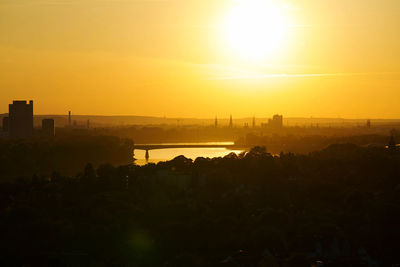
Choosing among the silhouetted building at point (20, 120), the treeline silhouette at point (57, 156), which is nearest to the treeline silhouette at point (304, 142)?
the treeline silhouette at point (57, 156)

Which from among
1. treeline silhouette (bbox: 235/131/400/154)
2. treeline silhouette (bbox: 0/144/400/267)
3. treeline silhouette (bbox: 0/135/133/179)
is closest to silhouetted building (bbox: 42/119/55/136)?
treeline silhouette (bbox: 0/135/133/179)

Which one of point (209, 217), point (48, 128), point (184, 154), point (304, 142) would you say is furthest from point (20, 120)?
point (209, 217)

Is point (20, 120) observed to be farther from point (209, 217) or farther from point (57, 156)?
point (209, 217)

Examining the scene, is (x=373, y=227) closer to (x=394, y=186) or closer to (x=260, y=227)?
(x=260, y=227)

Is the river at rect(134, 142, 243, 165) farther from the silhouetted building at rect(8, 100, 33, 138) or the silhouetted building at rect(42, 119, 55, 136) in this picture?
the silhouetted building at rect(8, 100, 33, 138)

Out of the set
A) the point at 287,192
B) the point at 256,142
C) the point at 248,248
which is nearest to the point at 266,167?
the point at 287,192

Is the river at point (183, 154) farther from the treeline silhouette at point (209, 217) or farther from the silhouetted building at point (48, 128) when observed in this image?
the treeline silhouette at point (209, 217)
